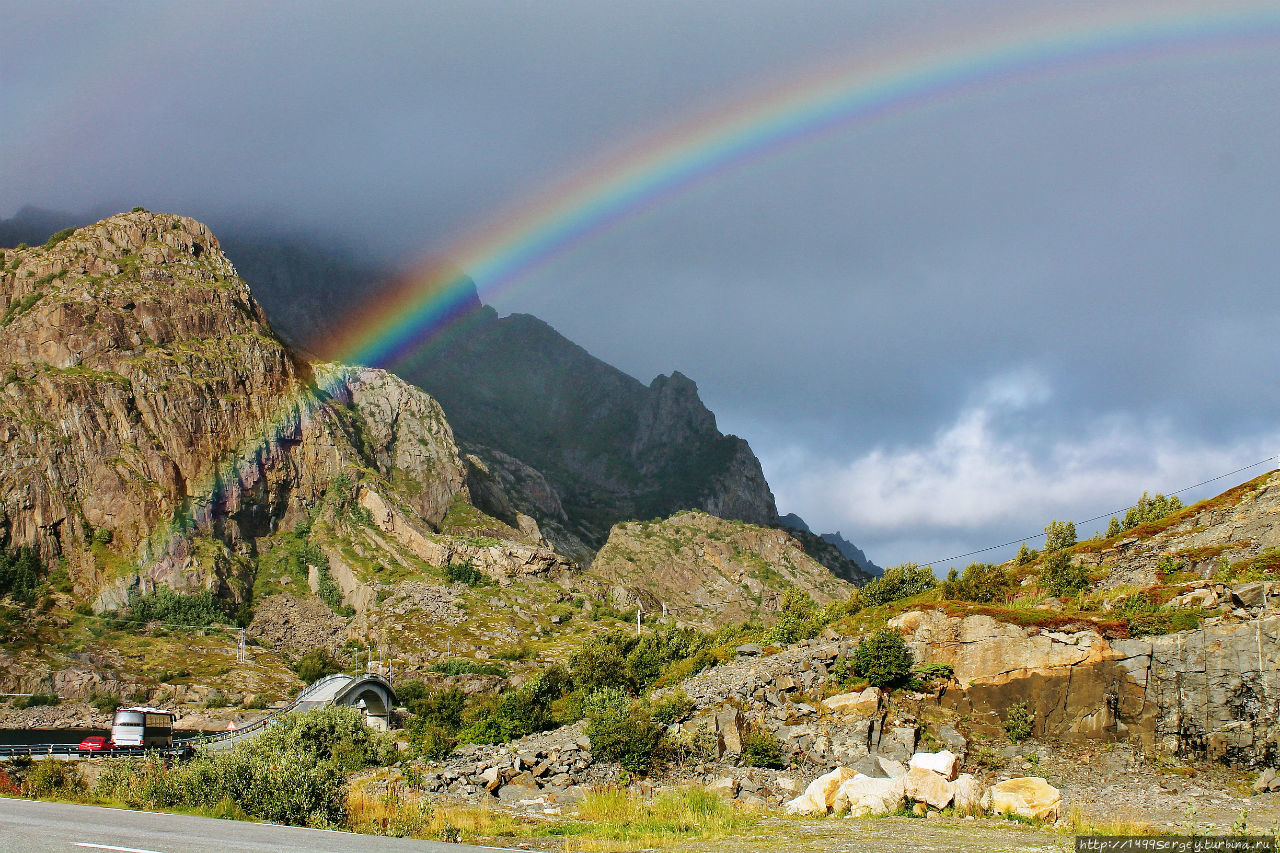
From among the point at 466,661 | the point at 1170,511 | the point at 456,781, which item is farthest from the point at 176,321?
the point at 1170,511

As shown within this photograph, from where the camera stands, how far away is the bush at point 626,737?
37500 mm

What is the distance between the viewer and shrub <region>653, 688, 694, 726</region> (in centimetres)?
4084

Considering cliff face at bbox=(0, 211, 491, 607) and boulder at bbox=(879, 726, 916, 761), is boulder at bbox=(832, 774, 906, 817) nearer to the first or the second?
boulder at bbox=(879, 726, 916, 761)

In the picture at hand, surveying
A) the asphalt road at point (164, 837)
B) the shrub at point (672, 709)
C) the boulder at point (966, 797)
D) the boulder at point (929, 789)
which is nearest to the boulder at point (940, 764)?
the boulder at point (929, 789)

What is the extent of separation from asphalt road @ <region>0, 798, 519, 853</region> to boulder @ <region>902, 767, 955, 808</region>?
16.2 metres

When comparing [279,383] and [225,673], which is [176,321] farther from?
[225,673]

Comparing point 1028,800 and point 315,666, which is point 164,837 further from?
point 315,666

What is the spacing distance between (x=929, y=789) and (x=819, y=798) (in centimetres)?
363

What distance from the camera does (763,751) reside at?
3647 centimetres

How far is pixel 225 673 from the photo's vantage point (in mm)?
112125

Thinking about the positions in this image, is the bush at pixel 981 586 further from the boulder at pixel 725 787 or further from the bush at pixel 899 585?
the boulder at pixel 725 787

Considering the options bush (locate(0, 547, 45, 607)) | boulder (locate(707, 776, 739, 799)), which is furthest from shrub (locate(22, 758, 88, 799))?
bush (locate(0, 547, 45, 607))

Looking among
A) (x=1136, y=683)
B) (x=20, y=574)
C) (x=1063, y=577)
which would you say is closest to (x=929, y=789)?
(x=1136, y=683)

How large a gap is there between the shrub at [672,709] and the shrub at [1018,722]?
48.3ft
